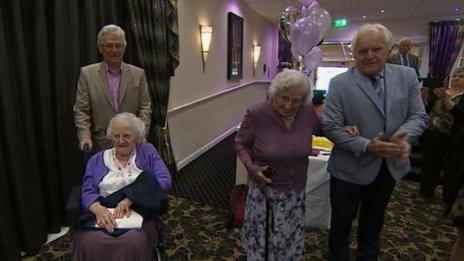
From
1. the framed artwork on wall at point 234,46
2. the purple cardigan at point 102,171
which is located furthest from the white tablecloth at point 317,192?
the framed artwork on wall at point 234,46

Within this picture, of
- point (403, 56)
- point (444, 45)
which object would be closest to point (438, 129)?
point (403, 56)

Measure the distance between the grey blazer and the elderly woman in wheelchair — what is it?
3.20 ft

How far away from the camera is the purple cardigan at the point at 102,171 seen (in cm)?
166

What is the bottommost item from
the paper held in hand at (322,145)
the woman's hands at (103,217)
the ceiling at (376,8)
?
the woman's hands at (103,217)

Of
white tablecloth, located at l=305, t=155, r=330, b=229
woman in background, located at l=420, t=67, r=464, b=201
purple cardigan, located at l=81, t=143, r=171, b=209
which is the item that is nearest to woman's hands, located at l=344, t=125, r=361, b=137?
white tablecloth, located at l=305, t=155, r=330, b=229

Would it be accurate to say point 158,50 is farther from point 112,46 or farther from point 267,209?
point 267,209

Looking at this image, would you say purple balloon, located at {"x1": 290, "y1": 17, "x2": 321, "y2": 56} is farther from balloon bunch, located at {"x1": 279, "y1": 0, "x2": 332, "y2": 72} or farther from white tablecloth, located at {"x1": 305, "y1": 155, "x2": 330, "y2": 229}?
white tablecloth, located at {"x1": 305, "y1": 155, "x2": 330, "y2": 229}

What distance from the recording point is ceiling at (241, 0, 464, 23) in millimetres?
5645

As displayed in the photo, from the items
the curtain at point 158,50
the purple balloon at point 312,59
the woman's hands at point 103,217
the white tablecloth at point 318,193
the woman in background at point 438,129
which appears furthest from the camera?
the purple balloon at point 312,59

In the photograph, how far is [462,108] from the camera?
1.91 m

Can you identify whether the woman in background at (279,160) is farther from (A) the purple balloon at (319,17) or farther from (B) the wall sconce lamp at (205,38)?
(B) the wall sconce lamp at (205,38)

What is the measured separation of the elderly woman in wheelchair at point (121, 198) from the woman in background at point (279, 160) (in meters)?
0.53

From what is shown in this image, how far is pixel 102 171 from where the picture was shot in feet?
5.67

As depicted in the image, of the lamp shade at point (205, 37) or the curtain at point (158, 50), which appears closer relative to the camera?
the curtain at point (158, 50)
